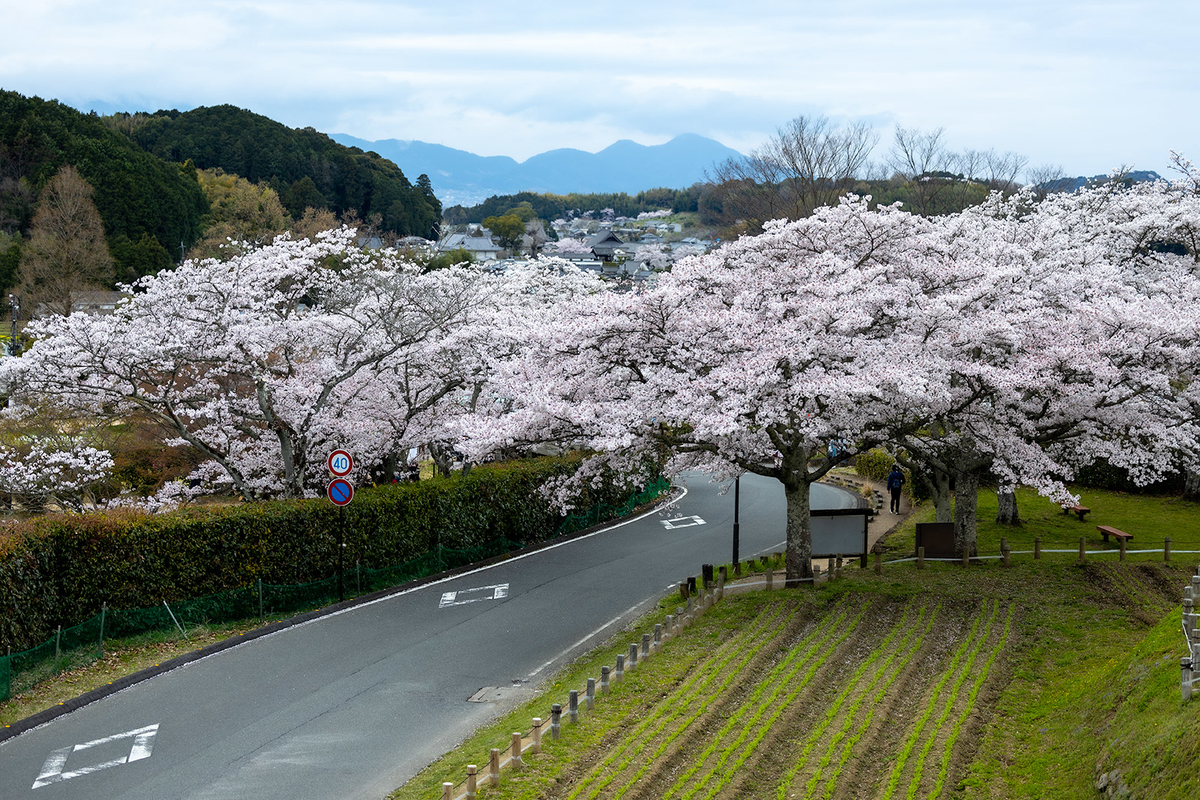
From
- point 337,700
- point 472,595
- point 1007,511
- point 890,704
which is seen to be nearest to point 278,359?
point 472,595

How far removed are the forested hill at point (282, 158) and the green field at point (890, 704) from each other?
73075 mm

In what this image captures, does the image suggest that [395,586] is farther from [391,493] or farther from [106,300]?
[106,300]

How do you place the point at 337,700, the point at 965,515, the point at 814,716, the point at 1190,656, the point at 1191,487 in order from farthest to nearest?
the point at 1191,487 → the point at 965,515 → the point at 337,700 → the point at 814,716 → the point at 1190,656

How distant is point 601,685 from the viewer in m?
12.6

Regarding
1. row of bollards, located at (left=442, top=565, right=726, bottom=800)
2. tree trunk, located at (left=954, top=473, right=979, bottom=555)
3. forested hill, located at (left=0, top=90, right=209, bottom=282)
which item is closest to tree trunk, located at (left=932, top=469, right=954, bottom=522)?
tree trunk, located at (left=954, top=473, right=979, bottom=555)

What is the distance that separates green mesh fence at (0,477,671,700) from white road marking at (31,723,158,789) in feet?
6.99

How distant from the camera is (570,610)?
1814 cm

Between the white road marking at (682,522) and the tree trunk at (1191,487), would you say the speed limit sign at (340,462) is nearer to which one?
the white road marking at (682,522)

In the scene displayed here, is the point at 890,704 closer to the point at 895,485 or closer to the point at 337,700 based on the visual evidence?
the point at 337,700

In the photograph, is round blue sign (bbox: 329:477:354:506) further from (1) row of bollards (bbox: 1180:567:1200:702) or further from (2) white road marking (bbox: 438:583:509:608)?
(1) row of bollards (bbox: 1180:567:1200:702)

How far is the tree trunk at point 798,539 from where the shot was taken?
17828 millimetres

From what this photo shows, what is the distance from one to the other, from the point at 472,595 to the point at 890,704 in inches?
387

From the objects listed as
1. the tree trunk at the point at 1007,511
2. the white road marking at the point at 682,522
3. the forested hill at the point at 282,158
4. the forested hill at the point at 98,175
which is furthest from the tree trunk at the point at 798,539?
the forested hill at the point at 282,158

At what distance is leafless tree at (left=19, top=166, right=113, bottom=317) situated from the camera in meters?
44.3
